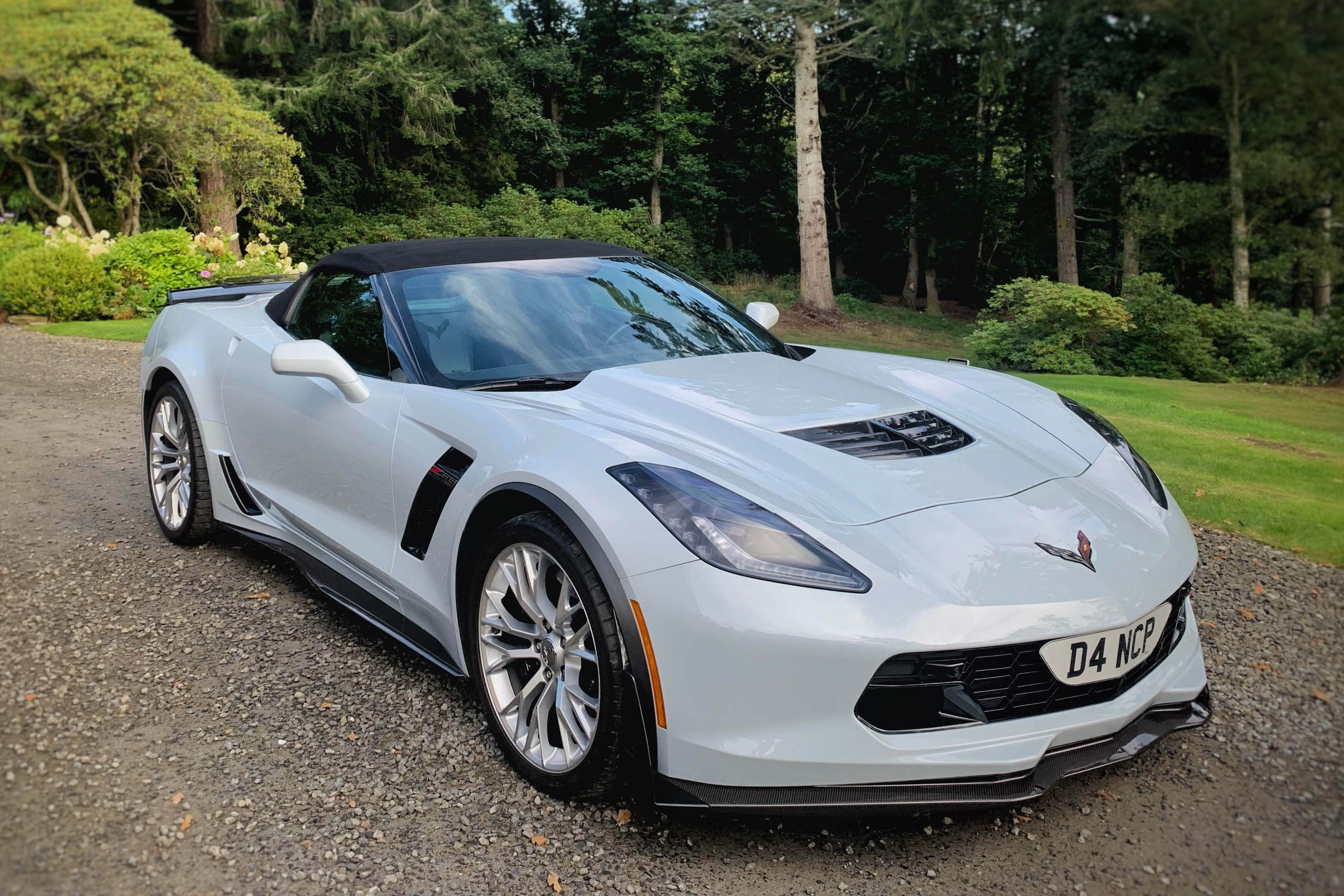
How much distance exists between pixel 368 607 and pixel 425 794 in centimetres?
81


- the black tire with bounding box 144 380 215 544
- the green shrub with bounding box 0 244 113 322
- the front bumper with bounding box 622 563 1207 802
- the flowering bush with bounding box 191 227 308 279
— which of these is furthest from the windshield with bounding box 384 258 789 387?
the green shrub with bounding box 0 244 113 322

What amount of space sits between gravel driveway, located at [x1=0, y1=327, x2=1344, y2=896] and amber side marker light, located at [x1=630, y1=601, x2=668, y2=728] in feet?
1.25

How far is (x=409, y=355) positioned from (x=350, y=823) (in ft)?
4.68

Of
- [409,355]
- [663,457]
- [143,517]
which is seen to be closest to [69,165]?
[143,517]

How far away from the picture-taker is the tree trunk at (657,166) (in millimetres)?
30812

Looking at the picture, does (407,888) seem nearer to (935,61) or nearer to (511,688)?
(511,688)

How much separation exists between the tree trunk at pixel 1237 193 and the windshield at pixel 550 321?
172cm

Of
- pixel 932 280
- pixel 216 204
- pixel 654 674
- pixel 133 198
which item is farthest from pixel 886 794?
pixel 216 204

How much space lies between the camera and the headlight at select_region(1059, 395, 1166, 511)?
→ 2.89 meters

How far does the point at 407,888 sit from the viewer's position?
2.21m

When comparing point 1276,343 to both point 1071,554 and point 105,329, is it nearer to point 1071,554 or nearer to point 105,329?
point 1071,554

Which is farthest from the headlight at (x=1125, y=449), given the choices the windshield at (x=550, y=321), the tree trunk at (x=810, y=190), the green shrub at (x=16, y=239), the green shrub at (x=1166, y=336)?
the green shrub at (x=16, y=239)

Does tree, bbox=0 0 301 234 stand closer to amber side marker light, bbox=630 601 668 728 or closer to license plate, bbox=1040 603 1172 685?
amber side marker light, bbox=630 601 668 728

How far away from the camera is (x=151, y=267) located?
1528cm
